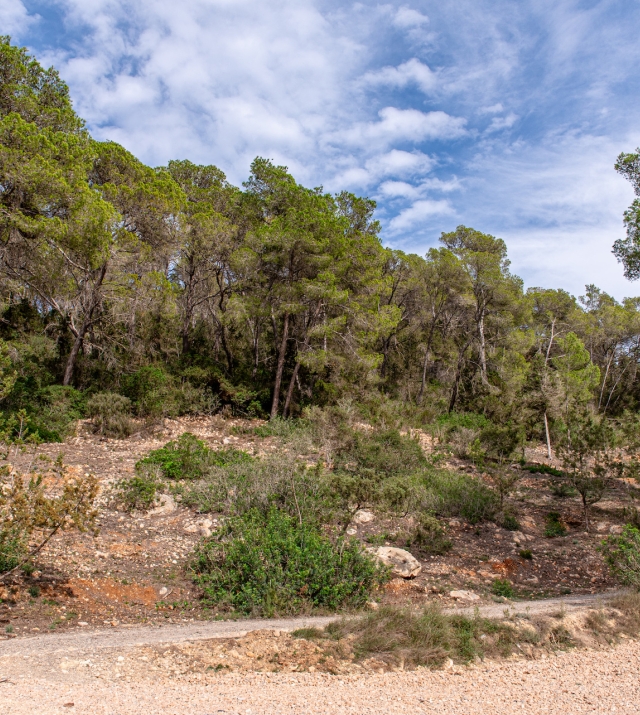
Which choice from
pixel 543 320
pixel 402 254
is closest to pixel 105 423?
pixel 402 254

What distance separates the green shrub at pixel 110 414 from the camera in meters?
13.4

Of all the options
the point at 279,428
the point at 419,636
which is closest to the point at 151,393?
the point at 279,428

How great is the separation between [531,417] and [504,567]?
37.7 feet

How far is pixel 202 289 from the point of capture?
2100 cm

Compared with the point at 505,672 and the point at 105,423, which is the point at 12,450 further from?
the point at 505,672

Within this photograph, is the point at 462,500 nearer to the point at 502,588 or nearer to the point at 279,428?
the point at 502,588

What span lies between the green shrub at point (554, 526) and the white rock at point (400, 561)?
4524 mm

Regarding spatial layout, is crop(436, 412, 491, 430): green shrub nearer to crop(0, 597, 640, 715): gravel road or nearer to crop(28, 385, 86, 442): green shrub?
crop(28, 385, 86, 442): green shrub

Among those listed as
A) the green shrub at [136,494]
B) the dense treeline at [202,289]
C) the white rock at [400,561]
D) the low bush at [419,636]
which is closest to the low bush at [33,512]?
the green shrub at [136,494]

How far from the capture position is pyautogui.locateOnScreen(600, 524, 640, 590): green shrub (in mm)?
7172

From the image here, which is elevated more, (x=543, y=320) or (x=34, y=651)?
(x=543, y=320)

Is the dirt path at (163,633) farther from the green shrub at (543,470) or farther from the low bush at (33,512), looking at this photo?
the green shrub at (543,470)

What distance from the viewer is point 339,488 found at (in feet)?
27.4

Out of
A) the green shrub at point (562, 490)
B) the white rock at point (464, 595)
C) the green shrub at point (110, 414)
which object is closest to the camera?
the white rock at point (464, 595)
